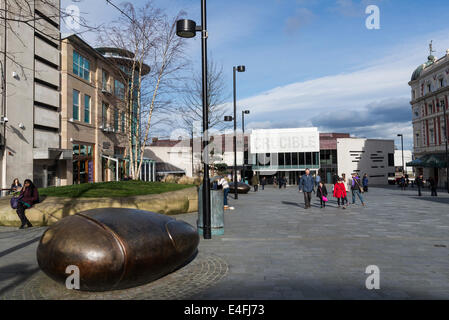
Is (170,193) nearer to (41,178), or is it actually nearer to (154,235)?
(154,235)

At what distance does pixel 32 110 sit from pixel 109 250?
67.7 ft

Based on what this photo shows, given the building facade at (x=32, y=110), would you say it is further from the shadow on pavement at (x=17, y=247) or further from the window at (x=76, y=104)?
the shadow on pavement at (x=17, y=247)

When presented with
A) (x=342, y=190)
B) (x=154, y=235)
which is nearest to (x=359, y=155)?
(x=342, y=190)

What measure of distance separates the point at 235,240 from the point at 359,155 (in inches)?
2167

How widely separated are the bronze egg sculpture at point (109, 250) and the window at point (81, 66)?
2379 cm

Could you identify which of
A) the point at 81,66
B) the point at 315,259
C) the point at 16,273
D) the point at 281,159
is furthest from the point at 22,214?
the point at 281,159

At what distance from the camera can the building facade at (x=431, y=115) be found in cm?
3975

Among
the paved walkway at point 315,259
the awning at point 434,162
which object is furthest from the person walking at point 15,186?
the awning at point 434,162

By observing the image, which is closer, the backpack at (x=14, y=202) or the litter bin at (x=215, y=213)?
the litter bin at (x=215, y=213)

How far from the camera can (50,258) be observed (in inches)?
164

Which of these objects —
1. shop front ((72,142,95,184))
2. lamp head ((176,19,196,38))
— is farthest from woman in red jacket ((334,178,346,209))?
shop front ((72,142,95,184))

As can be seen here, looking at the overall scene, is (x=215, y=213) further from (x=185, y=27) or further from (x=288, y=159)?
(x=288, y=159)

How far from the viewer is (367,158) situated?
57.7 m

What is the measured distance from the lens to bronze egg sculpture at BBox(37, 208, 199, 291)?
13.3 ft
